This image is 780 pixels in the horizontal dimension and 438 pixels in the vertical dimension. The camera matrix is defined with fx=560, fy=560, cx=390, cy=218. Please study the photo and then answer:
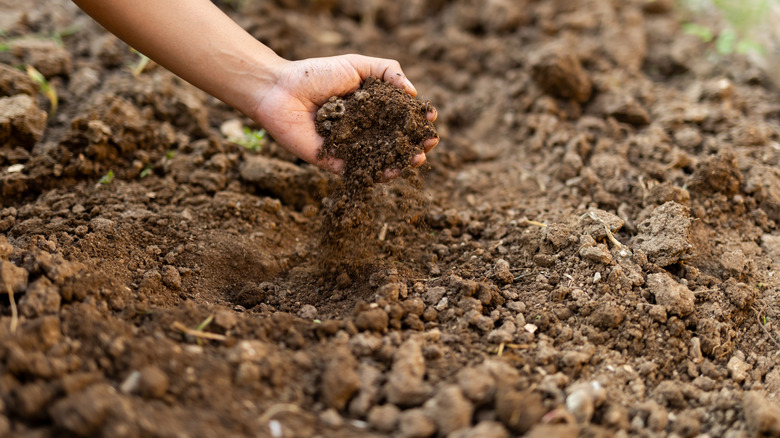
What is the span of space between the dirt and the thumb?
41 centimetres

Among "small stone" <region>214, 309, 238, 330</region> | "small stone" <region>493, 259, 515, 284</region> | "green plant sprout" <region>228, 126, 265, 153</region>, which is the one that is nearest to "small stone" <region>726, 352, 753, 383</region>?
"small stone" <region>493, 259, 515, 284</region>

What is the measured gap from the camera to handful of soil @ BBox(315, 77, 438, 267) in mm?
2387

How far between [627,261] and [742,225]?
75 centimetres

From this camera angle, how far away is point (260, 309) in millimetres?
2281

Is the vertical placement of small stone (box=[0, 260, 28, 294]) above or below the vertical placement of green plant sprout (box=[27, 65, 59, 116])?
below

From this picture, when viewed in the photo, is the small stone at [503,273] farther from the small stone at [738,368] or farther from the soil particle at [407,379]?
the small stone at [738,368]

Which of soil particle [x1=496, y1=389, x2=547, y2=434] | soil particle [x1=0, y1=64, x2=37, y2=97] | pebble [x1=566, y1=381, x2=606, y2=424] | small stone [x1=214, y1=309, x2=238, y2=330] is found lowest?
small stone [x1=214, y1=309, x2=238, y2=330]

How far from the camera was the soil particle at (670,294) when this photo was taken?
217 centimetres

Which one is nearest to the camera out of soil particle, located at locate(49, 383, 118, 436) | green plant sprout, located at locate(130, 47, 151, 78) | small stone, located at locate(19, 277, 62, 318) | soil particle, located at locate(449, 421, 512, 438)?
soil particle, located at locate(49, 383, 118, 436)

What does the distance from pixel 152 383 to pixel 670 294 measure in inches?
73.9

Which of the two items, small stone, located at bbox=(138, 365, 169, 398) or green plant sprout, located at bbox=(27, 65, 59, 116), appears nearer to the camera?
small stone, located at bbox=(138, 365, 169, 398)

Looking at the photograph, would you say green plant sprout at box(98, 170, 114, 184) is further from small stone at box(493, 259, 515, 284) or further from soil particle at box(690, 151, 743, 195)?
soil particle at box(690, 151, 743, 195)

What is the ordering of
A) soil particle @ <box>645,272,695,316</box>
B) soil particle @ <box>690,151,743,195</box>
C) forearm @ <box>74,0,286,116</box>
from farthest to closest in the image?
soil particle @ <box>690,151,743,195</box>, forearm @ <box>74,0,286,116</box>, soil particle @ <box>645,272,695,316</box>

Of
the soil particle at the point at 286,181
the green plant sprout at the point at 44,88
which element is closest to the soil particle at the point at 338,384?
the soil particle at the point at 286,181
